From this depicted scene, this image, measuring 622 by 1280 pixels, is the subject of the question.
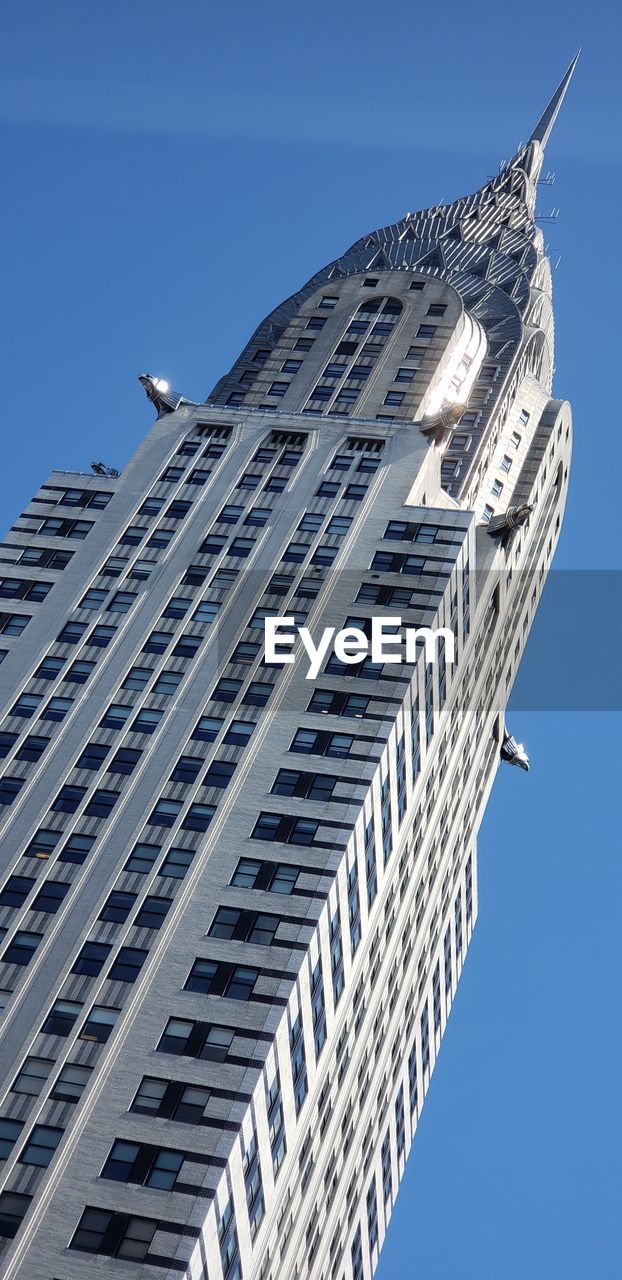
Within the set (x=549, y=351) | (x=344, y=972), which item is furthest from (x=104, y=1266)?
(x=549, y=351)

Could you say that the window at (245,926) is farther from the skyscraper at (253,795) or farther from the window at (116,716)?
the window at (116,716)

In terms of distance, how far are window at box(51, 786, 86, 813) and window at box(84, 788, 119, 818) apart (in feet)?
2.51

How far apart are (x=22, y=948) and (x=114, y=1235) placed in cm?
1976

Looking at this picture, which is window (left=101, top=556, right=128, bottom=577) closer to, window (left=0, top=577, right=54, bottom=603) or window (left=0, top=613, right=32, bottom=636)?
window (left=0, top=577, right=54, bottom=603)

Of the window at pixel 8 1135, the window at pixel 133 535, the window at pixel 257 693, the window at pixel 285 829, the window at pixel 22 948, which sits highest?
the window at pixel 133 535

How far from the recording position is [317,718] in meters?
122

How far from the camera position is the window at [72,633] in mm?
→ 130125

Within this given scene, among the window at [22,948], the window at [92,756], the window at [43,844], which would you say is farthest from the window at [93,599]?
the window at [22,948]

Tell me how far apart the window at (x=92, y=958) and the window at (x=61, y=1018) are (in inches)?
86.8

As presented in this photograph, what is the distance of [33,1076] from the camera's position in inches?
4112

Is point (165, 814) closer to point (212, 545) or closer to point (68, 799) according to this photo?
point (68, 799)

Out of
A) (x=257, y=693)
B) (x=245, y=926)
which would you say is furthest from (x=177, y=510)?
(x=245, y=926)

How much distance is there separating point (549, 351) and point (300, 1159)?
335ft

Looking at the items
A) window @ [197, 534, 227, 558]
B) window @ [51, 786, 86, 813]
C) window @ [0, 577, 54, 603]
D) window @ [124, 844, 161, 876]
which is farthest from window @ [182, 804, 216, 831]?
window @ [197, 534, 227, 558]
